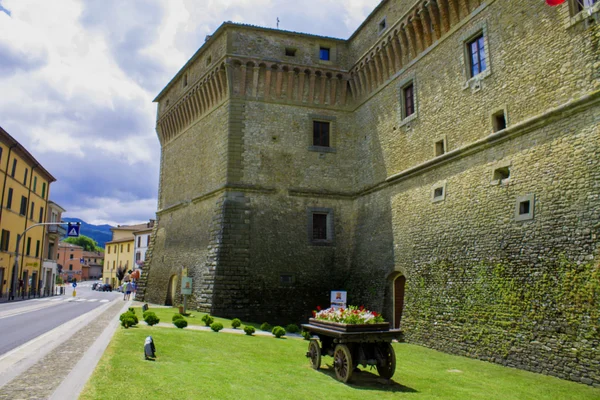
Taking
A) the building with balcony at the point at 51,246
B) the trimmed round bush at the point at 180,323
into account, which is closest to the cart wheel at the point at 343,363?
the trimmed round bush at the point at 180,323

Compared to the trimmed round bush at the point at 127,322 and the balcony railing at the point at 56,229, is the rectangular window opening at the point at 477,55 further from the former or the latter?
the balcony railing at the point at 56,229

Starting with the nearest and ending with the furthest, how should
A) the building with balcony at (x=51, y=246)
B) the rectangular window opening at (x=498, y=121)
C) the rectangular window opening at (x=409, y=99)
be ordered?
1. the rectangular window opening at (x=498, y=121)
2. the rectangular window opening at (x=409, y=99)
3. the building with balcony at (x=51, y=246)

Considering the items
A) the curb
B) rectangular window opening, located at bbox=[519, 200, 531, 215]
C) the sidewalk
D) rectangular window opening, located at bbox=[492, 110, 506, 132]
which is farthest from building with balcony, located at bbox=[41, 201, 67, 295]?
rectangular window opening, located at bbox=[519, 200, 531, 215]

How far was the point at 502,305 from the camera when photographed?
13523 mm

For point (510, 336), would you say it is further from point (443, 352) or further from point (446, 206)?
point (446, 206)

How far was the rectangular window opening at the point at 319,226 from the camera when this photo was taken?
23469 mm

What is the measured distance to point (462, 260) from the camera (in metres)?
15.4

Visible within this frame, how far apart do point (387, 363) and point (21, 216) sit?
132 feet

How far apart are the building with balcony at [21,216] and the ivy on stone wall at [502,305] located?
1035 inches

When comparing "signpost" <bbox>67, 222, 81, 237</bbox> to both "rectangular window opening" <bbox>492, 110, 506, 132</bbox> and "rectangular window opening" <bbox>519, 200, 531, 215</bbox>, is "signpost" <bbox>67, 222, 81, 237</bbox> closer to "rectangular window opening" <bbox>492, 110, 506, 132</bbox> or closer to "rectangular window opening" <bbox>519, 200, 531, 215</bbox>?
"rectangular window opening" <bbox>492, 110, 506, 132</bbox>

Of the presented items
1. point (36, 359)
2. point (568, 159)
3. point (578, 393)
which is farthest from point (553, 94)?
point (36, 359)

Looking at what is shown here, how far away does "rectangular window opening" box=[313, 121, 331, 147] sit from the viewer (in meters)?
24.2

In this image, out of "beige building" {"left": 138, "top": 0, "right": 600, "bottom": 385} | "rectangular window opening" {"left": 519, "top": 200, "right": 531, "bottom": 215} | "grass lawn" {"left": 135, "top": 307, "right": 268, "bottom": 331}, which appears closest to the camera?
"beige building" {"left": 138, "top": 0, "right": 600, "bottom": 385}

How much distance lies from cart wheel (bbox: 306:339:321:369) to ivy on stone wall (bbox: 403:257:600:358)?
567 cm
